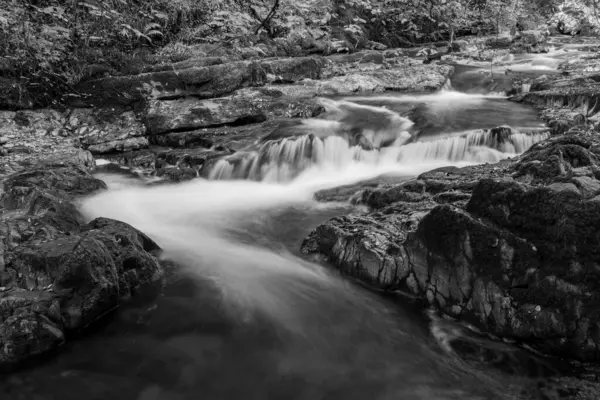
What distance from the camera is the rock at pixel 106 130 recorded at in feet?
31.5

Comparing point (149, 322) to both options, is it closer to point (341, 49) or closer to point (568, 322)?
point (568, 322)

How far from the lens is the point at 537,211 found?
3.79 metres

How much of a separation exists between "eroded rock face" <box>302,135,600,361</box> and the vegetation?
3.25m

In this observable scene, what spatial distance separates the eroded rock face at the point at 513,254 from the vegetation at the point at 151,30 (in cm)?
325

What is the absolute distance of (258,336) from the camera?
4.20 metres

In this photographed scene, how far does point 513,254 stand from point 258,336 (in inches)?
98.7

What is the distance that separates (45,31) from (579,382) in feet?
37.9

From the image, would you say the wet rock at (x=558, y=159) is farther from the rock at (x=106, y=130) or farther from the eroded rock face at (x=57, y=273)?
the rock at (x=106, y=130)

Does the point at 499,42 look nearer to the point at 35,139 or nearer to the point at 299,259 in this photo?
the point at 299,259

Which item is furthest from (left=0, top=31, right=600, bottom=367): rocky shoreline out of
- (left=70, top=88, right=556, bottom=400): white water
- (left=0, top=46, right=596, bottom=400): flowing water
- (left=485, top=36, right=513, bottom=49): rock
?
(left=485, top=36, right=513, bottom=49): rock

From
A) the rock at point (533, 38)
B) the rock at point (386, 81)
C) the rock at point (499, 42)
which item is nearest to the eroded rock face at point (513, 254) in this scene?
the rock at point (386, 81)

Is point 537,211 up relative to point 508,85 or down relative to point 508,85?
down

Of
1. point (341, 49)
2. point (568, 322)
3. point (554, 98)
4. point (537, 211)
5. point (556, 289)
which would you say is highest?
point (341, 49)

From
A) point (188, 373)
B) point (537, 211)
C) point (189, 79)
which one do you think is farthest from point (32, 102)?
point (537, 211)
